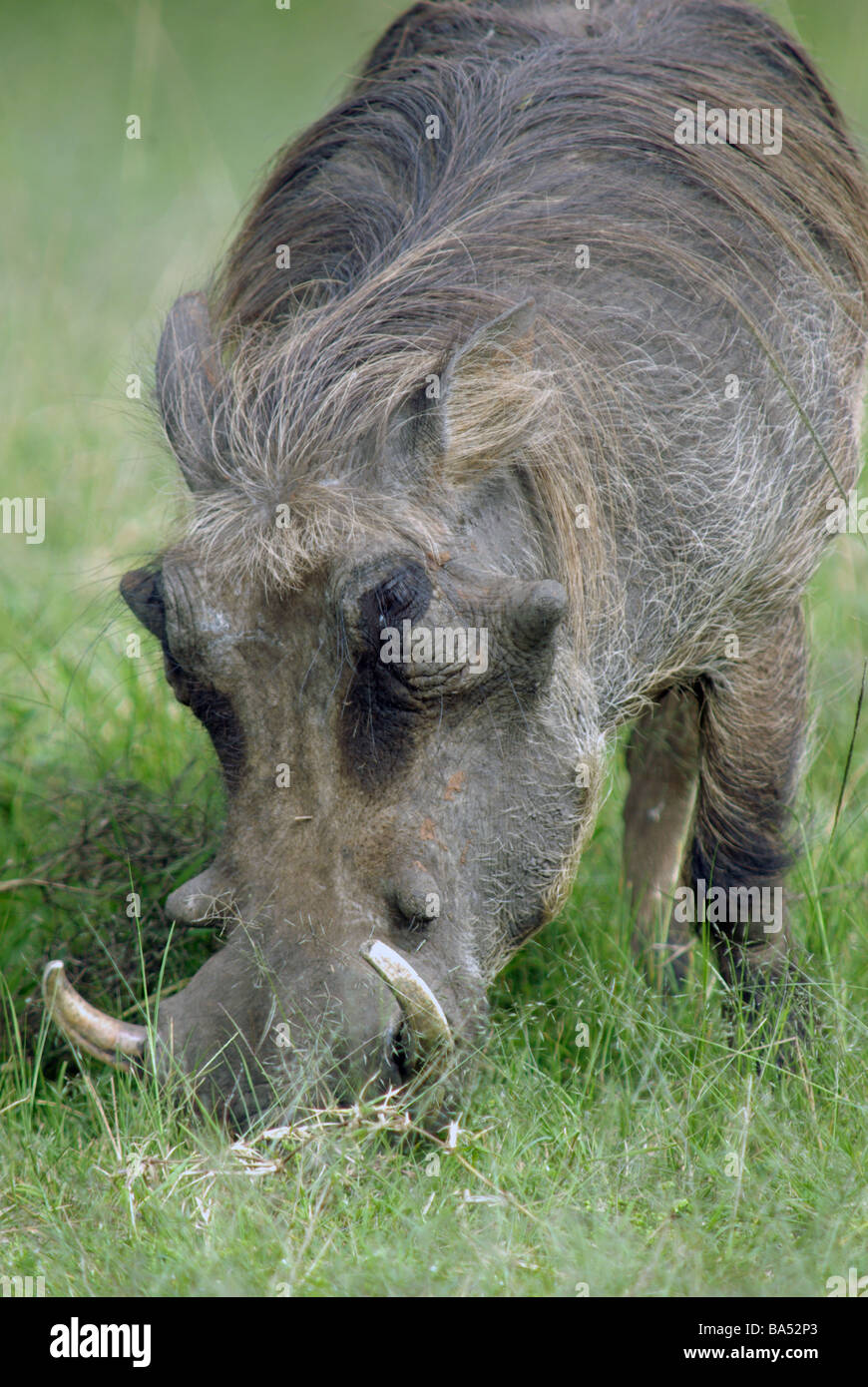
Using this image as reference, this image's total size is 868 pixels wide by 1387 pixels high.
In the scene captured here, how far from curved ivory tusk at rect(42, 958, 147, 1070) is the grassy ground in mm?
126

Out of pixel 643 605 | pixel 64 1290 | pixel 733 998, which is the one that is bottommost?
pixel 64 1290

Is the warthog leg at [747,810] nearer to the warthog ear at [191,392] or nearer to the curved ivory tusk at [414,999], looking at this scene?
the curved ivory tusk at [414,999]

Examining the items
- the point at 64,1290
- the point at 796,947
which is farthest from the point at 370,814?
the point at 796,947

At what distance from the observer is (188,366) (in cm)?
319

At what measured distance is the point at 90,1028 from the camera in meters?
2.90

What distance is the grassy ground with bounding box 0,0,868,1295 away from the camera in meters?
2.55

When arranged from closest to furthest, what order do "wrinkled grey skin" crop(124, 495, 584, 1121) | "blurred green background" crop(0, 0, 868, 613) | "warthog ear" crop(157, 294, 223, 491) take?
1. "wrinkled grey skin" crop(124, 495, 584, 1121)
2. "warthog ear" crop(157, 294, 223, 491)
3. "blurred green background" crop(0, 0, 868, 613)

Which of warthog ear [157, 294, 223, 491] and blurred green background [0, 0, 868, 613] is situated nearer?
warthog ear [157, 294, 223, 491]

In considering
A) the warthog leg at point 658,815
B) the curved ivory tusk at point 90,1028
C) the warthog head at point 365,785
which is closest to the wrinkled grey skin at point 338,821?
the warthog head at point 365,785

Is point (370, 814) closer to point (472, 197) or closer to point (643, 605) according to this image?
point (643, 605)

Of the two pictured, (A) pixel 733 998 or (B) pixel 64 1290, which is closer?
(B) pixel 64 1290

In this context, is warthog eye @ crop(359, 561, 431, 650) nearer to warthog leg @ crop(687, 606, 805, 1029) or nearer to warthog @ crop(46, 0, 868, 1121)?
warthog @ crop(46, 0, 868, 1121)

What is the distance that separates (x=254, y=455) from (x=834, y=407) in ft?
4.77

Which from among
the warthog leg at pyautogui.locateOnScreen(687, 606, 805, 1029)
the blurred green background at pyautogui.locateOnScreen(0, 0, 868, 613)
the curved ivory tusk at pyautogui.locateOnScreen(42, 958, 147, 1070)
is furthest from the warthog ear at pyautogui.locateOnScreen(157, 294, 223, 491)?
the warthog leg at pyautogui.locateOnScreen(687, 606, 805, 1029)
